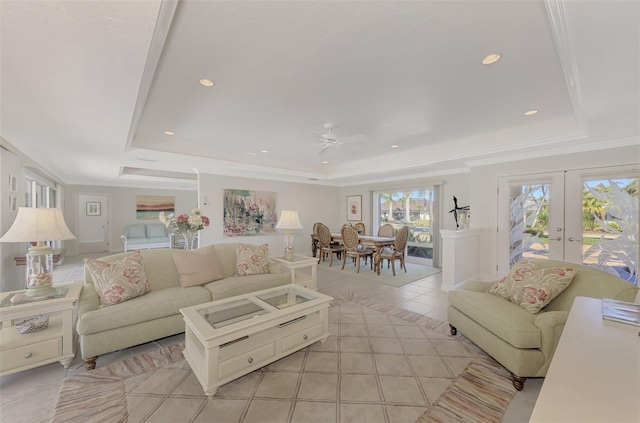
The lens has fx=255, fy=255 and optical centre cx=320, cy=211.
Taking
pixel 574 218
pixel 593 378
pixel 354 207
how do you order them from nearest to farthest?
pixel 593 378 → pixel 574 218 → pixel 354 207

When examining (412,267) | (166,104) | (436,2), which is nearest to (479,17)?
(436,2)

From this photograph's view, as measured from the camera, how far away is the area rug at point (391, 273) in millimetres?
4883

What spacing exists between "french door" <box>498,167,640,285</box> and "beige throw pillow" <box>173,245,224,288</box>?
15.4ft

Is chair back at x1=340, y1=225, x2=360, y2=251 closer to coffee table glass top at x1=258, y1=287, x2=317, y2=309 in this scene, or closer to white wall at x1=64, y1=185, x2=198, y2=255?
coffee table glass top at x1=258, y1=287, x2=317, y2=309

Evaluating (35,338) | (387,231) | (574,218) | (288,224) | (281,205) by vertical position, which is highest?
Result: (281,205)

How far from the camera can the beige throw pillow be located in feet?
9.73

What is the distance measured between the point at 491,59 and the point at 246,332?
2.85 metres

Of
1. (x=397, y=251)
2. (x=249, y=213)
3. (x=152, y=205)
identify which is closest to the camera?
(x=397, y=251)

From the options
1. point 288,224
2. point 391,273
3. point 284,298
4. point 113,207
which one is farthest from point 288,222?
point 113,207

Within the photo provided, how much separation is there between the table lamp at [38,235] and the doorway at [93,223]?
7.26m

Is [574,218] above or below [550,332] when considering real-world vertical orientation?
above

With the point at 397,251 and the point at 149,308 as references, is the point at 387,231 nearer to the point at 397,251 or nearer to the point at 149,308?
the point at 397,251

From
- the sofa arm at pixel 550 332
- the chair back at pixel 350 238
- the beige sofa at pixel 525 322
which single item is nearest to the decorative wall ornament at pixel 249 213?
the chair back at pixel 350 238

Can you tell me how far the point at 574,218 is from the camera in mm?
3773
